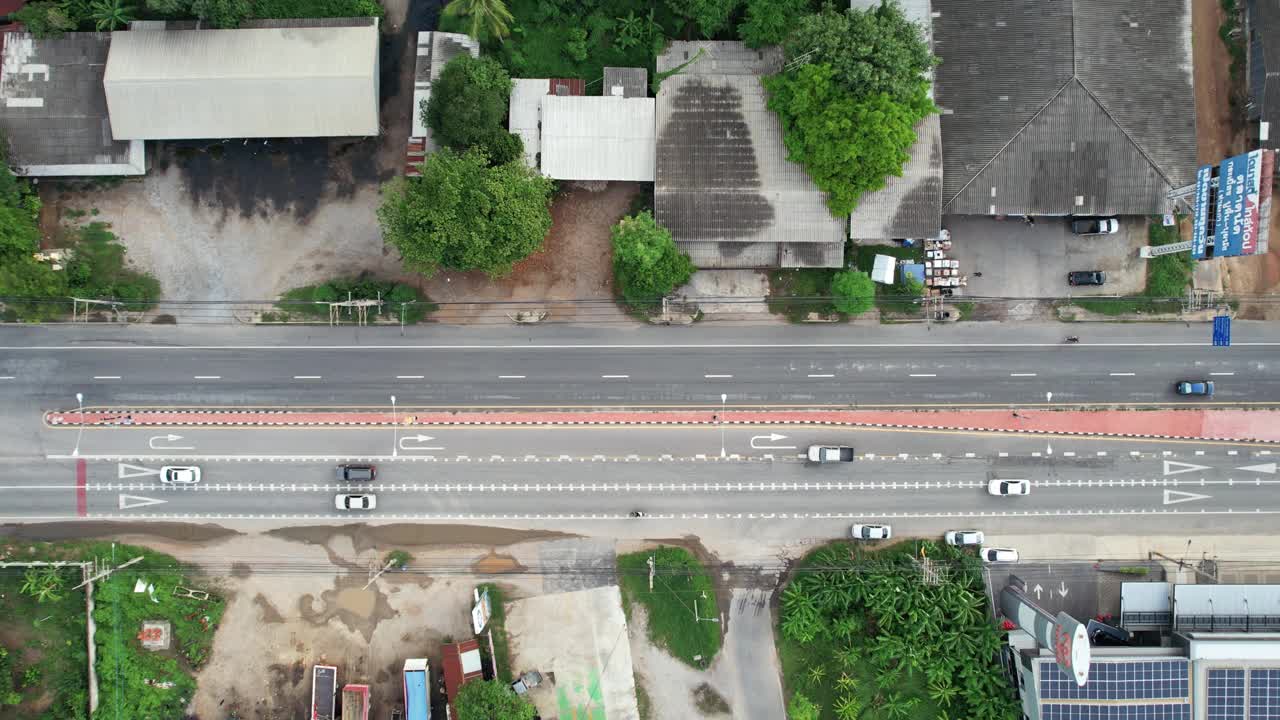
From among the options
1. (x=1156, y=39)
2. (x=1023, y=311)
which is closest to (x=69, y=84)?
(x=1023, y=311)

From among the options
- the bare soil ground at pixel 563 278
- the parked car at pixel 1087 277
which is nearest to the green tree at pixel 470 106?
the bare soil ground at pixel 563 278

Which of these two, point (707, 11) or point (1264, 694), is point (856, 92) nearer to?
point (707, 11)

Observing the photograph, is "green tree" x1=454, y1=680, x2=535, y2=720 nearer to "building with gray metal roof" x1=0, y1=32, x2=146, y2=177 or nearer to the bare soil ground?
the bare soil ground

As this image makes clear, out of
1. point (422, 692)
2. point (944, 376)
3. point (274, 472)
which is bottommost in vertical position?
point (422, 692)

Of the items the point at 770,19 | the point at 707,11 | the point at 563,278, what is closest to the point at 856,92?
the point at 770,19

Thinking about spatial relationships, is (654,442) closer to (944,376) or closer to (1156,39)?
(944,376)

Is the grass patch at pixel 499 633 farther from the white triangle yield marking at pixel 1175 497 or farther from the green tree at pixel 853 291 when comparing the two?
the white triangle yield marking at pixel 1175 497
